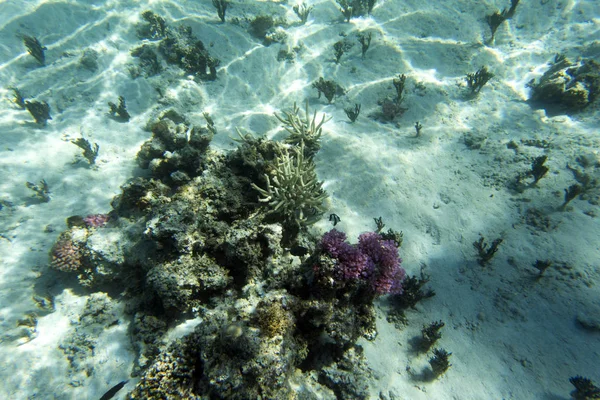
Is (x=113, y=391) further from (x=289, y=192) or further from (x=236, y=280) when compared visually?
(x=289, y=192)

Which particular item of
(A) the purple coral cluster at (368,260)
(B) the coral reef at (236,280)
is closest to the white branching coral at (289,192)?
(B) the coral reef at (236,280)

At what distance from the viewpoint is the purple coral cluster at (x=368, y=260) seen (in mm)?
3092

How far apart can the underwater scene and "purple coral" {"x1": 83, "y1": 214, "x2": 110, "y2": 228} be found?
152mm

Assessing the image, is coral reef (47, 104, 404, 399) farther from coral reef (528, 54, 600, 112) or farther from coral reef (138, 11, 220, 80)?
coral reef (528, 54, 600, 112)

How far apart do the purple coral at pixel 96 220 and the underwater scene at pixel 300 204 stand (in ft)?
0.50

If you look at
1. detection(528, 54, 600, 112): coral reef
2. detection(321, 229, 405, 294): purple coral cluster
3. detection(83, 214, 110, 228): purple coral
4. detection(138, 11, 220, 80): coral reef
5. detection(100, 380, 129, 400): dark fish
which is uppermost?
detection(528, 54, 600, 112): coral reef

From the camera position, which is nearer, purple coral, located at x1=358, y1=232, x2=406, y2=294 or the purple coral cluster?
the purple coral cluster

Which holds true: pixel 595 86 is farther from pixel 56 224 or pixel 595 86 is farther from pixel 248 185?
pixel 56 224

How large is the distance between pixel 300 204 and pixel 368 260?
1312mm

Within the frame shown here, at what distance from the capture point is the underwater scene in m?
3.17

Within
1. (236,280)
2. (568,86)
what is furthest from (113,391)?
(568,86)

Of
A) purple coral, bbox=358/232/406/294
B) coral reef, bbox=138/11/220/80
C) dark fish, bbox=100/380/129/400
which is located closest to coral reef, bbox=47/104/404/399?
purple coral, bbox=358/232/406/294

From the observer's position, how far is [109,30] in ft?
30.5

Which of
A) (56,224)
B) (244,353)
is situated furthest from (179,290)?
(56,224)
